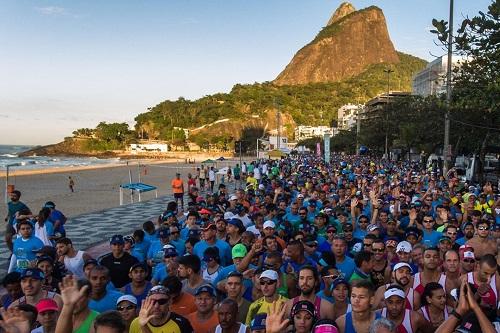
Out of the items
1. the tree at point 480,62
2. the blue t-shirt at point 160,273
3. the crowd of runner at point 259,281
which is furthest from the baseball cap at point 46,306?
the tree at point 480,62

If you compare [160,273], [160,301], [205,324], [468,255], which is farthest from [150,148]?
[160,301]

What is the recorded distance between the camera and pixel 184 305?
4699mm

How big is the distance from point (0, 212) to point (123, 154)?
125234mm

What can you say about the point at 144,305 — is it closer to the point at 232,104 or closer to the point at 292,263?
the point at 292,263

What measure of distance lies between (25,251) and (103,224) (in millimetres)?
9131

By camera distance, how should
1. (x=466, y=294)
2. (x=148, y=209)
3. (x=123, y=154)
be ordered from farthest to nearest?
(x=123, y=154), (x=148, y=209), (x=466, y=294)

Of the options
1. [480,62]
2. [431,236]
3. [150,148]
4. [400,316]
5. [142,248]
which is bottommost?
[150,148]

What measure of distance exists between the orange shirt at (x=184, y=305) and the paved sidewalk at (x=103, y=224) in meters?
6.33

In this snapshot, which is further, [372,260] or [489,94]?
[489,94]

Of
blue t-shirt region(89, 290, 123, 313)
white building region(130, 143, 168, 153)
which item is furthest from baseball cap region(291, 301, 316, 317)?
white building region(130, 143, 168, 153)

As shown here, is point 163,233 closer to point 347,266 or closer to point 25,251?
point 25,251

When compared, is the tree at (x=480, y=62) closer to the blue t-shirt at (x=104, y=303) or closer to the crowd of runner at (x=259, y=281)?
the crowd of runner at (x=259, y=281)

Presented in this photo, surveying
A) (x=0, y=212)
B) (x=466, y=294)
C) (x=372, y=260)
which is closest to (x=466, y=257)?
(x=372, y=260)

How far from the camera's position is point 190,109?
575 ft
